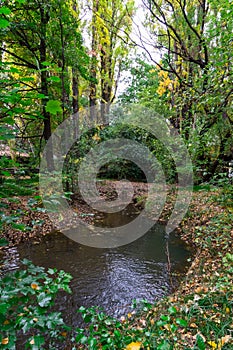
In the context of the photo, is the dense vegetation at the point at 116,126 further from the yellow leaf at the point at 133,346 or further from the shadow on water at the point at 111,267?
the shadow on water at the point at 111,267

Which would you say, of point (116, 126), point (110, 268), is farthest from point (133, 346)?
point (116, 126)

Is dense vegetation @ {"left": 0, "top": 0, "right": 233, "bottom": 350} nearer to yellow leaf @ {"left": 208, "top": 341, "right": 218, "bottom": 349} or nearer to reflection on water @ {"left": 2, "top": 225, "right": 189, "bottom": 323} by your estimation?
yellow leaf @ {"left": 208, "top": 341, "right": 218, "bottom": 349}

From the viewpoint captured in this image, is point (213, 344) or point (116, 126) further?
point (116, 126)

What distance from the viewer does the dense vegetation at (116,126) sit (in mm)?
1276

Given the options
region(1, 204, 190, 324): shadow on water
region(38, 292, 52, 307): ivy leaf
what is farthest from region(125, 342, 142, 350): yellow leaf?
region(1, 204, 190, 324): shadow on water

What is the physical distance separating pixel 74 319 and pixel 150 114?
899 cm

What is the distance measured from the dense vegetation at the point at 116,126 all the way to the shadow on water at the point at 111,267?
1.29 ft

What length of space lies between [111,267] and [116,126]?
28.7 feet

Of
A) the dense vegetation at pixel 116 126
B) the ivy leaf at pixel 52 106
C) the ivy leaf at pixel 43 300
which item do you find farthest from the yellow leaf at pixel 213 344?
the ivy leaf at pixel 52 106

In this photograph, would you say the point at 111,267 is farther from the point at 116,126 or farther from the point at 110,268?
the point at 116,126

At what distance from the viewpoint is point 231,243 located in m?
3.65

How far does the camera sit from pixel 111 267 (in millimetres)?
3840

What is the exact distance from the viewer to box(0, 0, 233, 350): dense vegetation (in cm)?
128

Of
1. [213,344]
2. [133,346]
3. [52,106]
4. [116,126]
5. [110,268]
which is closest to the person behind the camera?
[52,106]
